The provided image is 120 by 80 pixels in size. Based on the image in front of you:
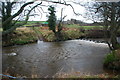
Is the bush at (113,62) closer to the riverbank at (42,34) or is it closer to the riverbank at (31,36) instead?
the riverbank at (42,34)

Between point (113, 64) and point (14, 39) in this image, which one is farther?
point (14, 39)

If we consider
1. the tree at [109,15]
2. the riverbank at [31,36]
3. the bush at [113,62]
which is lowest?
the riverbank at [31,36]

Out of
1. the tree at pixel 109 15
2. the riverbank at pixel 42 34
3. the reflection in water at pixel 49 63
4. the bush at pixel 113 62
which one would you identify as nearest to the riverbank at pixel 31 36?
the riverbank at pixel 42 34

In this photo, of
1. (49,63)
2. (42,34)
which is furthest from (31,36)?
(49,63)

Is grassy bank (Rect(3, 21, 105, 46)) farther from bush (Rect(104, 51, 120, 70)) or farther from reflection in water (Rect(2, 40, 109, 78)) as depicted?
bush (Rect(104, 51, 120, 70))

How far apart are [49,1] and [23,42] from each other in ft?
36.9

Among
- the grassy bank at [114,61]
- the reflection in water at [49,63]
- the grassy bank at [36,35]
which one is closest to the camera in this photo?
the grassy bank at [114,61]

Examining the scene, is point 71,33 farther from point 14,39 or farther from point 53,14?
point 14,39

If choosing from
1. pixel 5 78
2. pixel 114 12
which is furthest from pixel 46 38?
pixel 5 78

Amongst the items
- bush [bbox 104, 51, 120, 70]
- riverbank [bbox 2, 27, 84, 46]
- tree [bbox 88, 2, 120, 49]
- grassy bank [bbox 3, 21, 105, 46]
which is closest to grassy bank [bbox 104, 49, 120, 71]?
bush [bbox 104, 51, 120, 70]

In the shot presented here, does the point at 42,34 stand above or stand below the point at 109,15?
below

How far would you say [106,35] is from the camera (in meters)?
7.25

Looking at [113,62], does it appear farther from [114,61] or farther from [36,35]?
[36,35]

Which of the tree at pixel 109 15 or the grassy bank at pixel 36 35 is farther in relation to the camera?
the grassy bank at pixel 36 35
